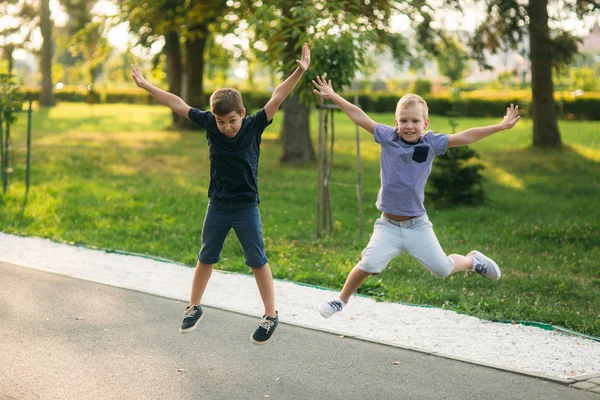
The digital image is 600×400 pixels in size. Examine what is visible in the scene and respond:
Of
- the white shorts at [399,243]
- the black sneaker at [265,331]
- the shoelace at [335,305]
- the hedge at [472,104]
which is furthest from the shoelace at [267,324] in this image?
the hedge at [472,104]

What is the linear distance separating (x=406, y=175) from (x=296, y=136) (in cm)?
1454

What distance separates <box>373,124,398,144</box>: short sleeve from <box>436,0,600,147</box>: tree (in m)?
14.3

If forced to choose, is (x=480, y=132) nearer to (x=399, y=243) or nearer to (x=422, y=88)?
(x=399, y=243)

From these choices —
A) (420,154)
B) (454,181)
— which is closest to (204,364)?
(420,154)

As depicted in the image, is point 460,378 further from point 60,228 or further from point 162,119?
point 162,119

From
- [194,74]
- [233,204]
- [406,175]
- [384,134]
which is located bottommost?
[233,204]

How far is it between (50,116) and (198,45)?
14.7 metres

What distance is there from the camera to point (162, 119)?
131 feet

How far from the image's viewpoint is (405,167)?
543 cm

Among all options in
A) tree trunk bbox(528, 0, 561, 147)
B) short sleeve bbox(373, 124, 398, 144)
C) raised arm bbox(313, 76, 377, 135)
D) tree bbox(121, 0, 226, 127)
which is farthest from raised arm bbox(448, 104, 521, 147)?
tree trunk bbox(528, 0, 561, 147)

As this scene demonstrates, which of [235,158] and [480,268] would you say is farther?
[480,268]

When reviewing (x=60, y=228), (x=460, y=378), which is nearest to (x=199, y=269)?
(x=460, y=378)

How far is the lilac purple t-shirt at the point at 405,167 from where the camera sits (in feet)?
17.8

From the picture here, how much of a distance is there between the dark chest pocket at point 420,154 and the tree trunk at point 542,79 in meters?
15.0
